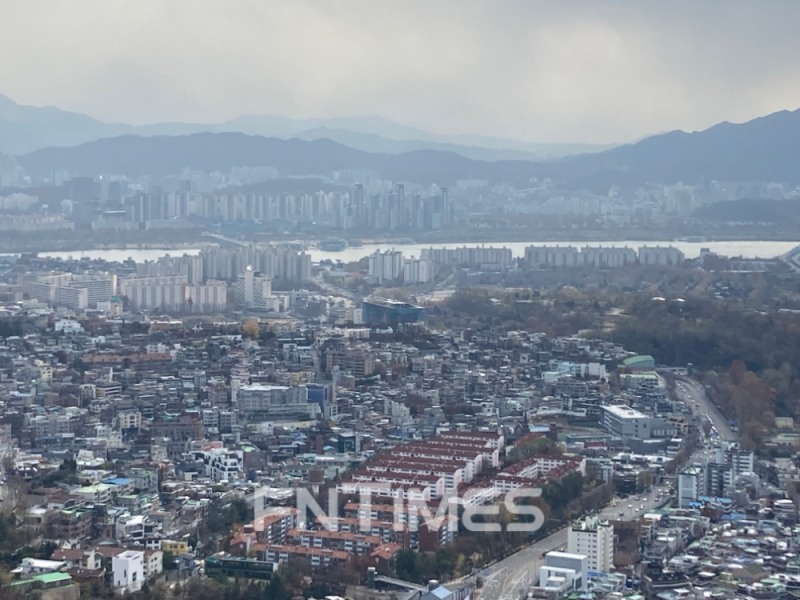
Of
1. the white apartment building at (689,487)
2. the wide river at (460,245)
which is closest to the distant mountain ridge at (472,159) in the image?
the wide river at (460,245)

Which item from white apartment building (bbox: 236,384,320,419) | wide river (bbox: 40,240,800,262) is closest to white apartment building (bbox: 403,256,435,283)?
wide river (bbox: 40,240,800,262)

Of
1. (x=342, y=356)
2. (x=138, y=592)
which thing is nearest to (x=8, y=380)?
(x=342, y=356)

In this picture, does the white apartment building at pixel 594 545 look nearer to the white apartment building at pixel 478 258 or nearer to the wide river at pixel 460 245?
the white apartment building at pixel 478 258

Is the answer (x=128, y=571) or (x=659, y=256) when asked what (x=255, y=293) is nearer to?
(x=659, y=256)

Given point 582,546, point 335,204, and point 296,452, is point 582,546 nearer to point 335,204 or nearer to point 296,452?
point 296,452

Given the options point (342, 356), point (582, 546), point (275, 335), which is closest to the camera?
point (582, 546)

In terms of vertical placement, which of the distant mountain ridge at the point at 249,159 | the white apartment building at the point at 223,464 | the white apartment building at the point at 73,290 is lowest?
the white apartment building at the point at 223,464
